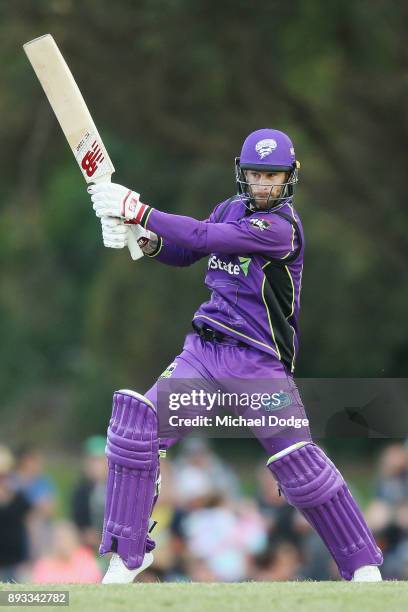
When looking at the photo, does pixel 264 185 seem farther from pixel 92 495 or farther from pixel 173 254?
pixel 92 495

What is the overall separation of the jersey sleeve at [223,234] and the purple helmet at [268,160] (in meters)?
0.17

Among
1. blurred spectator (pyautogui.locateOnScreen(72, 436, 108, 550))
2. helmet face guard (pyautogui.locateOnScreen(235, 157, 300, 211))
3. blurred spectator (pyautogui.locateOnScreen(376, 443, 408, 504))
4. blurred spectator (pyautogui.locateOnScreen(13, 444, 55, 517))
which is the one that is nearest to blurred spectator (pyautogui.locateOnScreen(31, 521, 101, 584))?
blurred spectator (pyautogui.locateOnScreen(13, 444, 55, 517))

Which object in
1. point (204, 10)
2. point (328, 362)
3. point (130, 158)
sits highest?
point (204, 10)

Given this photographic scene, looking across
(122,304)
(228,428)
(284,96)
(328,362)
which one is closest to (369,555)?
(228,428)

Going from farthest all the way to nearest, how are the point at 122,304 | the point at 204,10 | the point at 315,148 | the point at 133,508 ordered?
the point at 122,304
the point at 315,148
the point at 204,10
the point at 133,508

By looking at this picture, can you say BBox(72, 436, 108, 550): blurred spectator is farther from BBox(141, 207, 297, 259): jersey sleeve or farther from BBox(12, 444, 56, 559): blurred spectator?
BBox(141, 207, 297, 259): jersey sleeve

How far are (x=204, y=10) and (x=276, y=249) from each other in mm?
6614

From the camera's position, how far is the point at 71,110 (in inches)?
274

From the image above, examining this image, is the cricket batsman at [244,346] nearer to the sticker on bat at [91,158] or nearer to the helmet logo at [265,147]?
the helmet logo at [265,147]

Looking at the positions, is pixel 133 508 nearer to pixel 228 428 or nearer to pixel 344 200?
pixel 228 428

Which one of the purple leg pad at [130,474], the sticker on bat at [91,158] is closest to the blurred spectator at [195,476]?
the purple leg pad at [130,474]

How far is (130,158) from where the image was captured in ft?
75.4

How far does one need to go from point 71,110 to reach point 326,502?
7.46 feet

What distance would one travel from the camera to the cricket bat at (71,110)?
6.90 meters
